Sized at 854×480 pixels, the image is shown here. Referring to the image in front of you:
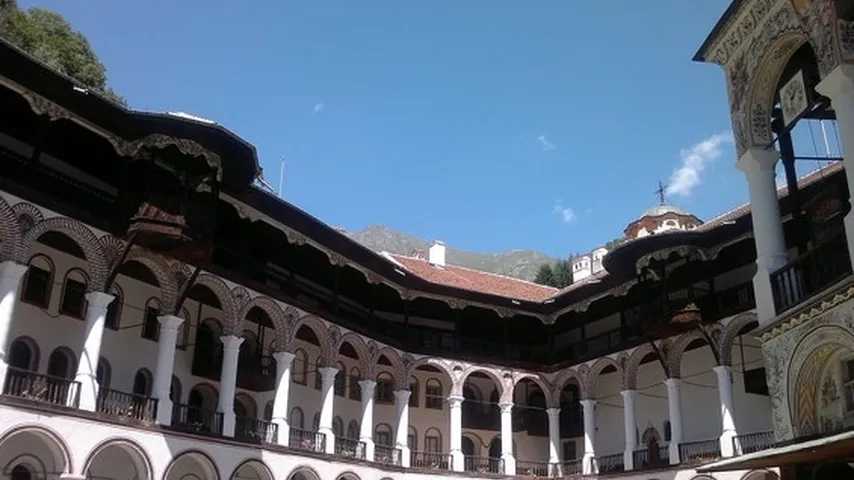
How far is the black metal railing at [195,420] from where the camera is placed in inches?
687

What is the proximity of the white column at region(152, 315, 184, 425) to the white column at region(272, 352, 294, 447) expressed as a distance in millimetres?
3469

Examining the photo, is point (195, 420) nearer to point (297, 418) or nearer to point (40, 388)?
point (297, 418)

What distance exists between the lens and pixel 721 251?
21.6 meters

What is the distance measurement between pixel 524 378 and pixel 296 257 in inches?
373

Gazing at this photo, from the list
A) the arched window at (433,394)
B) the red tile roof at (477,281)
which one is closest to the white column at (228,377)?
the red tile roof at (477,281)

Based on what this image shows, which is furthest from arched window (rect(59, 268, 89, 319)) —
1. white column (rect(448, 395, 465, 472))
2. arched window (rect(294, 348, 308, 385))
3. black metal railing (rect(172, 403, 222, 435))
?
white column (rect(448, 395, 465, 472))

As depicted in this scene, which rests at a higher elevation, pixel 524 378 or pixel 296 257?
pixel 296 257

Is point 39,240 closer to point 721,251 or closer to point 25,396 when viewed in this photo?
point 25,396

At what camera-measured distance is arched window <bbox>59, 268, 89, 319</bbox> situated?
56.5 feet

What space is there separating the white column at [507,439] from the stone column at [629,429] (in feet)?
12.0

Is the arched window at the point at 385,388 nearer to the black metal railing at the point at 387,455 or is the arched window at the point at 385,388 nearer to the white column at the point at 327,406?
the black metal railing at the point at 387,455

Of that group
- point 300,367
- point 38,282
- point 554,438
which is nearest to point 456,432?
point 554,438

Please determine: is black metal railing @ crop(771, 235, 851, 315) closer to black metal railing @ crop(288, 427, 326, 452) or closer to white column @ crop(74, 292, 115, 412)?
white column @ crop(74, 292, 115, 412)

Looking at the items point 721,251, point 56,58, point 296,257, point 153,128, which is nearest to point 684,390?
point 721,251
